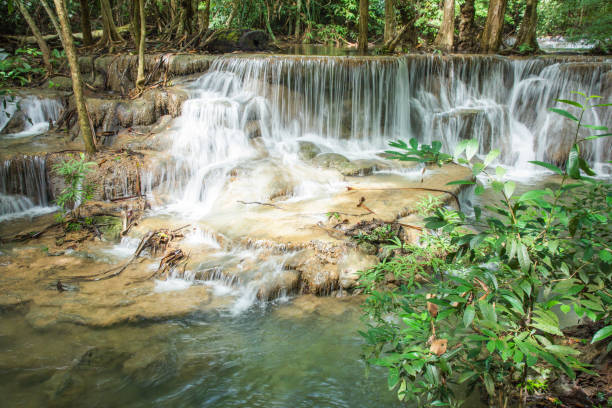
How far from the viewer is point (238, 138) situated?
29.2 feet

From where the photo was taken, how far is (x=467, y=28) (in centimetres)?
1430

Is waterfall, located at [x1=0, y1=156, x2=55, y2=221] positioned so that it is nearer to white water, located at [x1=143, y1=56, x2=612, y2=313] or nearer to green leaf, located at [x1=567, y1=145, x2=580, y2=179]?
white water, located at [x1=143, y1=56, x2=612, y2=313]

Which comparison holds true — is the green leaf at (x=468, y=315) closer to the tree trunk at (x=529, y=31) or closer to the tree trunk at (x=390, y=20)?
the tree trunk at (x=390, y=20)

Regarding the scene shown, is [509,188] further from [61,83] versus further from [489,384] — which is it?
[61,83]

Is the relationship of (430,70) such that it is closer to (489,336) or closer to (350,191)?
(350,191)

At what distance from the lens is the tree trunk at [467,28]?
14171mm

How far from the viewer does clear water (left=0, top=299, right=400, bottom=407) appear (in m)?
3.30

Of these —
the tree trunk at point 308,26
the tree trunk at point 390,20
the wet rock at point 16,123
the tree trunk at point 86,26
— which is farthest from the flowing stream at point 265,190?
the tree trunk at point 308,26

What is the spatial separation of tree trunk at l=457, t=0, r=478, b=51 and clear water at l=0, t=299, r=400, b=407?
12965 millimetres

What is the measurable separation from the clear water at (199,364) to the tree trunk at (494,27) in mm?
11235

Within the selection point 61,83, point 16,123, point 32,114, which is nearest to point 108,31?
point 61,83

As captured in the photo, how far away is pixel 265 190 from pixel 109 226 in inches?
101

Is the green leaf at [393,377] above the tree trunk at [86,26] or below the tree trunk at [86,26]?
below

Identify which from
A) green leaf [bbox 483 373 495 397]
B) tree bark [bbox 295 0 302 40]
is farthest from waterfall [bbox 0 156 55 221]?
tree bark [bbox 295 0 302 40]
